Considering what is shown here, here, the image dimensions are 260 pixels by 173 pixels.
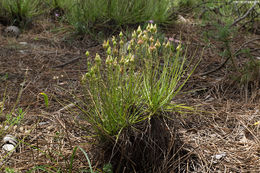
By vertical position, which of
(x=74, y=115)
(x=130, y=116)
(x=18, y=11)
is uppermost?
(x=18, y=11)

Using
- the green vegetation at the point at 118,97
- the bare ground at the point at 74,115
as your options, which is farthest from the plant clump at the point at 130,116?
the bare ground at the point at 74,115

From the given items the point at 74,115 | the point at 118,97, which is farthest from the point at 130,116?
the point at 74,115

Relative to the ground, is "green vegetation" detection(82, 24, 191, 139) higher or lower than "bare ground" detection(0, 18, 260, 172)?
higher

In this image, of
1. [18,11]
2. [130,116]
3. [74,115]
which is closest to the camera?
[130,116]

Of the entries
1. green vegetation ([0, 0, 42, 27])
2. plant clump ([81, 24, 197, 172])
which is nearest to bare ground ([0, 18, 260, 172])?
plant clump ([81, 24, 197, 172])

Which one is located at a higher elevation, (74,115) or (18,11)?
(18,11)

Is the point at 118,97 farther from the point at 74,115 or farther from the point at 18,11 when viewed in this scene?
the point at 18,11

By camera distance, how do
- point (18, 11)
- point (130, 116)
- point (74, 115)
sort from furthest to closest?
point (18, 11) < point (74, 115) < point (130, 116)

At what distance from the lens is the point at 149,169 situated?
4.98 feet

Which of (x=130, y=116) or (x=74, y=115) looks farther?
(x=74, y=115)

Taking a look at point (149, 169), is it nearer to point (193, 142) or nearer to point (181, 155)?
point (181, 155)

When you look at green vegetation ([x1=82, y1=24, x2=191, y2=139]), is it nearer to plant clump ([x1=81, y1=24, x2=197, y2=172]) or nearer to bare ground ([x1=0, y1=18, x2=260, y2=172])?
plant clump ([x1=81, y1=24, x2=197, y2=172])

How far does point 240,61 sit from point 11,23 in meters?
3.91

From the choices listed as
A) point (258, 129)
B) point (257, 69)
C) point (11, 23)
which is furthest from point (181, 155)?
point (11, 23)
